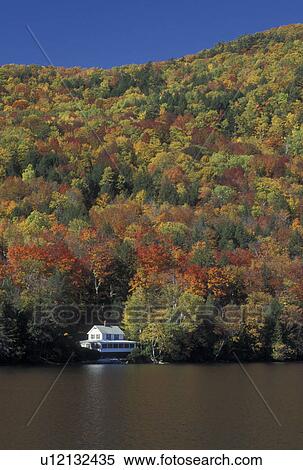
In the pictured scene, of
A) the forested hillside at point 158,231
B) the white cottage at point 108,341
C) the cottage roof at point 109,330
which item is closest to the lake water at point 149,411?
the forested hillside at point 158,231

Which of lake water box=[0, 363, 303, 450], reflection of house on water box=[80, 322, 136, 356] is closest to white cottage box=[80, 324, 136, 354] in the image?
reflection of house on water box=[80, 322, 136, 356]

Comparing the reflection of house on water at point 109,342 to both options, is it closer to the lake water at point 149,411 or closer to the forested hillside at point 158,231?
the forested hillside at point 158,231

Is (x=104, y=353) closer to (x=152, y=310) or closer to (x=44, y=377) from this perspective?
(x=152, y=310)

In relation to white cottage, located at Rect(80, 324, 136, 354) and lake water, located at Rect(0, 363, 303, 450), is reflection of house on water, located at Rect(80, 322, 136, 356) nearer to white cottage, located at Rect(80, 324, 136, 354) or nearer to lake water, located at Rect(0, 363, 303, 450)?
white cottage, located at Rect(80, 324, 136, 354)

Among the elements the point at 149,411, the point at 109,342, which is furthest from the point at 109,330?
the point at 149,411

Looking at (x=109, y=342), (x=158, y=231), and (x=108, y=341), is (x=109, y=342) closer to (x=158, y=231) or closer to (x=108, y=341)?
(x=108, y=341)

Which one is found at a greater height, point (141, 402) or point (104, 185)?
point (104, 185)

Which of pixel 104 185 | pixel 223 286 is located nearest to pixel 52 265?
pixel 223 286
